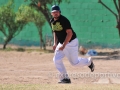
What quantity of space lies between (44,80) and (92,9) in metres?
14.4

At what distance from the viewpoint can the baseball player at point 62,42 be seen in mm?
10539

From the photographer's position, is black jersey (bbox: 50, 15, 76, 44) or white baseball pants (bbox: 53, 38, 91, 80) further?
white baseball pants (bbox: 53, 38, 91, 80)

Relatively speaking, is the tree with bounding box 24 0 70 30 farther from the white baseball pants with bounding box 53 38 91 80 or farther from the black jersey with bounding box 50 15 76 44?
the black jersey with bounding box 50 15 76 44

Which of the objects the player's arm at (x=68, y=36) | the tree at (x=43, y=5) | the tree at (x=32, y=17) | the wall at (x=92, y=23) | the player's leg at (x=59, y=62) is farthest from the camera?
the tree at (x=32, y=17)

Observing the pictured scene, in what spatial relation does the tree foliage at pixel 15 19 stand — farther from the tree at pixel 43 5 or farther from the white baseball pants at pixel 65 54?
the white baseball pants at pixel 65 54

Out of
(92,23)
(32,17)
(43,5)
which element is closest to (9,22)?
(32,17)

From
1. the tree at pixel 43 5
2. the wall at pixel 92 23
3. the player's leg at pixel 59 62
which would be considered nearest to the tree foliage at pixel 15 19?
the wall at pixel 92 23

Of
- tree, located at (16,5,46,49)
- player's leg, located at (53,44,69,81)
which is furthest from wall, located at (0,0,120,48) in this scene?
player's leg, located at (53,44,69,81)

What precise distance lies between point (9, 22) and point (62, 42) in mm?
15926

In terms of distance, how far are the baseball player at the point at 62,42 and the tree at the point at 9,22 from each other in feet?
51.0

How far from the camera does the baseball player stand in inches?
415

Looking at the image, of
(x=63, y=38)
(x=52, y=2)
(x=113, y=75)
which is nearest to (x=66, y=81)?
(x=63, y=38)

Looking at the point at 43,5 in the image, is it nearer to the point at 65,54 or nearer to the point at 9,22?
the point at 9,22

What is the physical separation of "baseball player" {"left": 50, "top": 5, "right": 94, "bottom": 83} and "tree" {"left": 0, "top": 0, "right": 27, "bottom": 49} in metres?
15.5
